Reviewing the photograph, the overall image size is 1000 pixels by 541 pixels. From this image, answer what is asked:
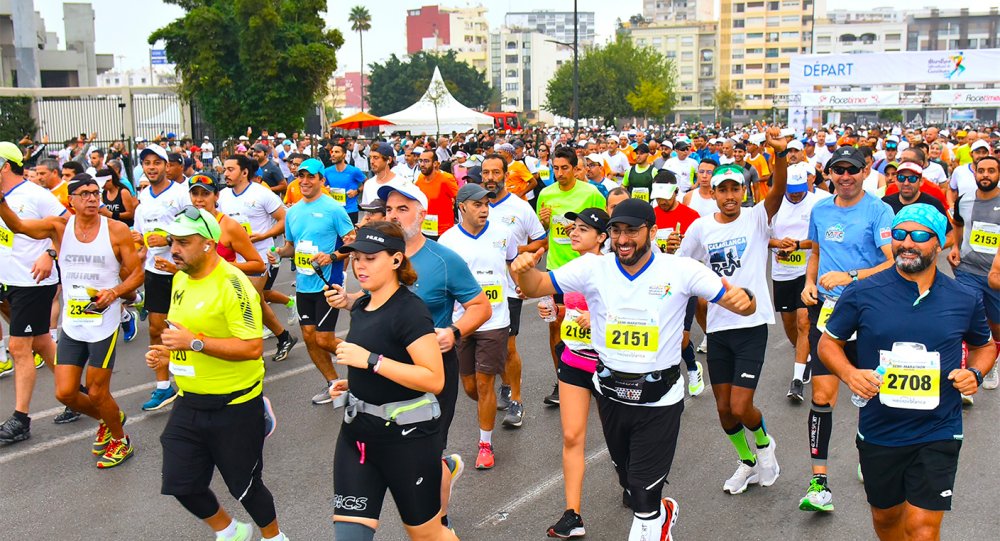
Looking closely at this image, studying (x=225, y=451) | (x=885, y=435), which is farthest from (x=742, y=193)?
(x=225, y=451)

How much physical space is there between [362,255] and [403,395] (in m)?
0.65

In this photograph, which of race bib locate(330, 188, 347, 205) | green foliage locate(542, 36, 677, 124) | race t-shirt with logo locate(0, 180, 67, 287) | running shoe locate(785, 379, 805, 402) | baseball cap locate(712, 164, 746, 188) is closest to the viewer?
baseball cap locate(712, 164, 746, 188)

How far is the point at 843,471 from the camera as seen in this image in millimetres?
6289

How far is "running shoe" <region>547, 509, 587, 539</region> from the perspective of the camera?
5.19 meters

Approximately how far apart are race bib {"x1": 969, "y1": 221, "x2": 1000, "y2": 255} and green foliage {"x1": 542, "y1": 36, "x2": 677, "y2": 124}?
72807 millimetres

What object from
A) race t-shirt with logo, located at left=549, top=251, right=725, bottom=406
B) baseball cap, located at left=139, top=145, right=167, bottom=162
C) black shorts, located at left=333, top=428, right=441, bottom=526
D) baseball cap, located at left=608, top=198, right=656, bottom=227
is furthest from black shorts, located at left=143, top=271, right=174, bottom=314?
baseball cap, located at left=608, top=198, right=656, bottom=227

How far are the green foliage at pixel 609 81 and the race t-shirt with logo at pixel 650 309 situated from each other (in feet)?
250

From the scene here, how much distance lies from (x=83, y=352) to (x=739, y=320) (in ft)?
14.8

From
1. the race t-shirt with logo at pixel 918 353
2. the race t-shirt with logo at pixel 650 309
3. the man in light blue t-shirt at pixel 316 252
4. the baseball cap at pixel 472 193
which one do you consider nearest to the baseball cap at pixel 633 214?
the race t-shirt with logo at pixel 650 309

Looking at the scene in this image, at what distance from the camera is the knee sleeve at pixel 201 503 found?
15.3ft

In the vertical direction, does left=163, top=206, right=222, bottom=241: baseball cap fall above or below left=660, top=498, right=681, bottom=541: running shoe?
above

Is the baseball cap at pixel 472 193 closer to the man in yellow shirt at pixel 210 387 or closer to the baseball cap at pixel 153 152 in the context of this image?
the man in yellow shirt at pixel 210 387

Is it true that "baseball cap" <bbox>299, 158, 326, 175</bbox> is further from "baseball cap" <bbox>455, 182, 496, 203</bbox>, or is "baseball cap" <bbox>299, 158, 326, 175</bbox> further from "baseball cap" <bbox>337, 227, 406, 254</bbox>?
"baseball cap" <bbox>337, 227, 406, 254</bbox>

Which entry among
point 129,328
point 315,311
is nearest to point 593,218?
point 315,311
